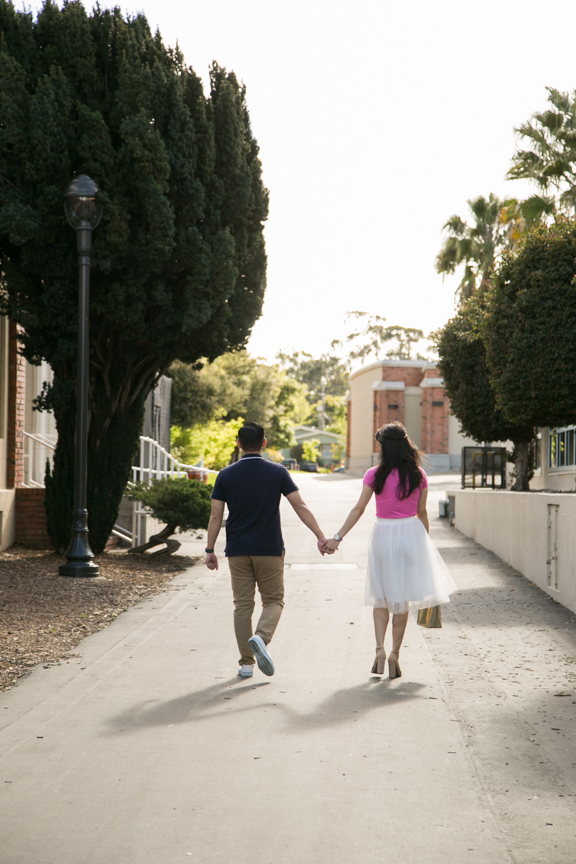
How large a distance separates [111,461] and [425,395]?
43.6 meters

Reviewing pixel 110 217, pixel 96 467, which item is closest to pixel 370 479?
pixel 110 217

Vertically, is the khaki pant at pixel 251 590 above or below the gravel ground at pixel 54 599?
above

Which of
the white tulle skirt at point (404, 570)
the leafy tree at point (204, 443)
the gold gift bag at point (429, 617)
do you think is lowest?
the gold gift bag at point (429, 617)

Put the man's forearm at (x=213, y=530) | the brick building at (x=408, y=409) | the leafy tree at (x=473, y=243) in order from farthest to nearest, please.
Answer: the brick building at (x=408, y=409)
the leafy tree at (x=473, y=243)
the man's forearm at (x=213, y=530)

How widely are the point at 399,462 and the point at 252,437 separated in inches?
42.0

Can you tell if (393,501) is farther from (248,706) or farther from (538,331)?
(538,331)

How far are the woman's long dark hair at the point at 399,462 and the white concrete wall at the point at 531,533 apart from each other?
3.50m

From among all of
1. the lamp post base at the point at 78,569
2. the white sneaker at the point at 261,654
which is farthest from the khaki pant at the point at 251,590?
the lamp post base at the point at 78,569

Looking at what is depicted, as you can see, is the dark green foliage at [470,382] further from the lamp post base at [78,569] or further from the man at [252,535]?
the man at [252,535]

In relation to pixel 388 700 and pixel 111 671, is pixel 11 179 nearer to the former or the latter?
pixel 111 671

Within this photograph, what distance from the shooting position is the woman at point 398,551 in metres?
6.60

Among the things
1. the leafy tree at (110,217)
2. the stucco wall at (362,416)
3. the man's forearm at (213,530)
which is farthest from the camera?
the stucco wall at (362,416)

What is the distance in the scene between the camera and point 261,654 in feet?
20.6

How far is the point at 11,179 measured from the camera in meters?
11.8
